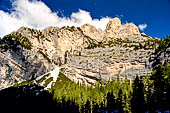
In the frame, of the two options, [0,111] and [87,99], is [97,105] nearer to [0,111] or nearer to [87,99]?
[87,99]

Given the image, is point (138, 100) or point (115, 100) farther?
point (115, 100)

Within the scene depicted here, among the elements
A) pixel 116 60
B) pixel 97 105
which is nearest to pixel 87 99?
pixel 97 105

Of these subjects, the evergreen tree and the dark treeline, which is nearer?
the dark treeline

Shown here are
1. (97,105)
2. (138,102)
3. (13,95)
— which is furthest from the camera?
(13,95)

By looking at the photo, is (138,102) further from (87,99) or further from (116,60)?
(116,60)

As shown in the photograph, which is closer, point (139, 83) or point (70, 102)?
point (139, 83)

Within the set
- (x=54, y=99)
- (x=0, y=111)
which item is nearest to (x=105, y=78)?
(x=54, y=99)

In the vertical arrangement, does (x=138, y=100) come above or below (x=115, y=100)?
above

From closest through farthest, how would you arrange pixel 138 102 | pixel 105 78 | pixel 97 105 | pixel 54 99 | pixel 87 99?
pixel 138 102 < pixel 97 105 < pixel 87 99 < pixel 54 99 < pixel 105 78

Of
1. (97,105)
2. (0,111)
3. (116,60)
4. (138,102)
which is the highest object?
(116,60)

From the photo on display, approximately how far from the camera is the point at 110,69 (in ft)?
649

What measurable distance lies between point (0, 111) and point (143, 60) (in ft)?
485

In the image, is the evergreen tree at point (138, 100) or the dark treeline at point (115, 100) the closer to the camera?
the dark treeline at point (115, 100)

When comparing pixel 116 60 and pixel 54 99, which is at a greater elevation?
pixel 116 60
